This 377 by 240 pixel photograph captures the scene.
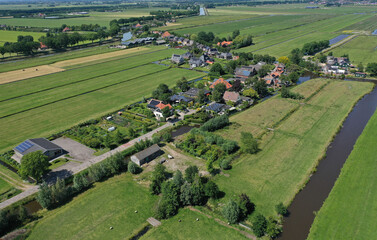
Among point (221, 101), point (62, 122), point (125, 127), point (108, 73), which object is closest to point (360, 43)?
point (221, 101)

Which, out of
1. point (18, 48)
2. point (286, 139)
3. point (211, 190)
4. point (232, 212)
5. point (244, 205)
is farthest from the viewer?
point (18, 48)

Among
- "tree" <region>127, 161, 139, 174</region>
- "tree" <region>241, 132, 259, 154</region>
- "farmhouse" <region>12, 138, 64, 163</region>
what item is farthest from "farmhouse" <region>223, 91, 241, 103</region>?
"farmhouse" <region>12, 138, 64, 163</region>

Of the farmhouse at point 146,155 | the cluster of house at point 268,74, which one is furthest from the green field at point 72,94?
the farmhouse at point 146,155

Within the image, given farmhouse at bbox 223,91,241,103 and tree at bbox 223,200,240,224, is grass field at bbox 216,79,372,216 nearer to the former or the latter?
tree at bbox 223,200,240,224

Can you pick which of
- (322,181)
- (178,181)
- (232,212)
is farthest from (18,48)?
(322,181)

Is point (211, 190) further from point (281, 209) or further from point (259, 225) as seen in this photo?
point (281, 209)

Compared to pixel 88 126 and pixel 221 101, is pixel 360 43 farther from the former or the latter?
pixel 88 126
